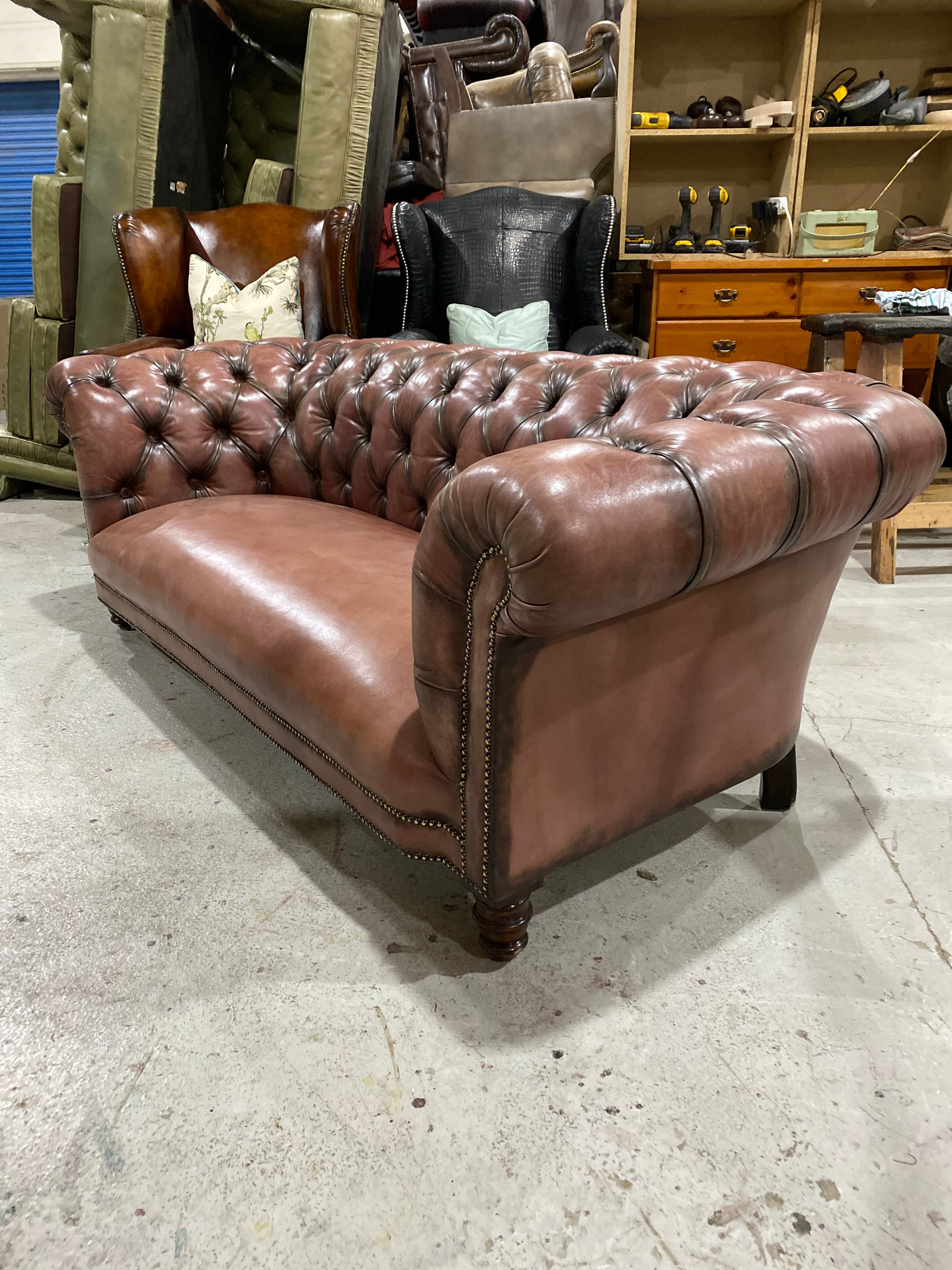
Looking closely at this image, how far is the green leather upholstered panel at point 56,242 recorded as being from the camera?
340 cm

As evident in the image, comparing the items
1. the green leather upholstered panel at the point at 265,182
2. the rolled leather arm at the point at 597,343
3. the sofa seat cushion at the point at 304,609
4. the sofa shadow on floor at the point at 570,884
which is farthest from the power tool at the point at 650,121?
the sofa shadow on floor at the point at 570,884

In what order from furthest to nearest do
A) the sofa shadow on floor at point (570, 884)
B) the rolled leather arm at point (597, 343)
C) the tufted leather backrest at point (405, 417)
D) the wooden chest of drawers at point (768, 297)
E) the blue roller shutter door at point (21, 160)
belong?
the blue roller shutter door at point (21, 160) < the wooden chest of drawers at point (768, 297) < the rolled leather arm at point (597, 343) < the sofa shadow on floor at point (570, 884) < the tufted leather backrest at point (405, 417)

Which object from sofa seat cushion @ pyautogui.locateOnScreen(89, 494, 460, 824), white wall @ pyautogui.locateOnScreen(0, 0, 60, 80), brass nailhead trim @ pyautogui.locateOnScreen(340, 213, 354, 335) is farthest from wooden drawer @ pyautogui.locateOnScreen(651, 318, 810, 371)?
white wall @ pyautogui.locateOnScreen(0, 0, 60, 80)

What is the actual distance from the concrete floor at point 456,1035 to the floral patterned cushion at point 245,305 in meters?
1.74

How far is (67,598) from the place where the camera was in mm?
2703

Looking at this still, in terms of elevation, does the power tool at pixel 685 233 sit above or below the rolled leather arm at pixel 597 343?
above

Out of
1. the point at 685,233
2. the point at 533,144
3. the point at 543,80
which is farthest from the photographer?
the point at 543,80

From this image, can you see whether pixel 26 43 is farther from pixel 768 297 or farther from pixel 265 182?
pixel 768 297

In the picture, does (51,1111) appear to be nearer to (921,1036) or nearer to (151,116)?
(921,1036)

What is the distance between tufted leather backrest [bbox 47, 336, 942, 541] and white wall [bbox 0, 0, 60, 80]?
490cm

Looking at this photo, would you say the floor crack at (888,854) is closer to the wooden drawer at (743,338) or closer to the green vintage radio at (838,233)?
the wooden drawer at (743,338)

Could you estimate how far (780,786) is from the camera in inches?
62.9

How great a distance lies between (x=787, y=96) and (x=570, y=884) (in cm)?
341

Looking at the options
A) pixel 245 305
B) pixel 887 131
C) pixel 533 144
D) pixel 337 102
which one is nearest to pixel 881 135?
pixel 887 131
